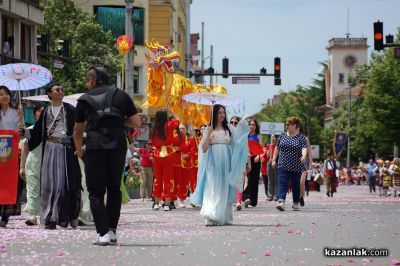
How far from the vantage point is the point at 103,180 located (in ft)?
38.4

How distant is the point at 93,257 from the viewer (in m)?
10.3

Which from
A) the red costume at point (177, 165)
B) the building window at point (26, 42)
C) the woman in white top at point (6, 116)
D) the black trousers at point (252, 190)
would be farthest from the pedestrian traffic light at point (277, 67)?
the woman in white top at point (6, 116)

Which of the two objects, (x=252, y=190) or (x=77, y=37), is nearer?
(x=252, y=190)

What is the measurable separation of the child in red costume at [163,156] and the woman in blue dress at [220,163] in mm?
4801

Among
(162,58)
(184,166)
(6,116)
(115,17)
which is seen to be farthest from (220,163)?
(115,17)

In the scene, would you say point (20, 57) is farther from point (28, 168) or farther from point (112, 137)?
point (112, 137)

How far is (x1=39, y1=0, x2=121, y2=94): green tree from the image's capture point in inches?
2000

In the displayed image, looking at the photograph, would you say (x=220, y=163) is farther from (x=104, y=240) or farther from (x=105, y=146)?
(x=104, y=240)

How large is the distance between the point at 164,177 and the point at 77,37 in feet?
98.8

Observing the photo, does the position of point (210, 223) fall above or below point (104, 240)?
below

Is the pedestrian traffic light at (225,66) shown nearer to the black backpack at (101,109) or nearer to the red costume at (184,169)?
the red costume at (184,169)

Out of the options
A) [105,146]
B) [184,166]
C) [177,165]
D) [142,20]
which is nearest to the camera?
[105,146]

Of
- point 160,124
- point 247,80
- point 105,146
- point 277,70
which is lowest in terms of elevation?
point 105,146

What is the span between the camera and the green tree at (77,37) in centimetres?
5081
